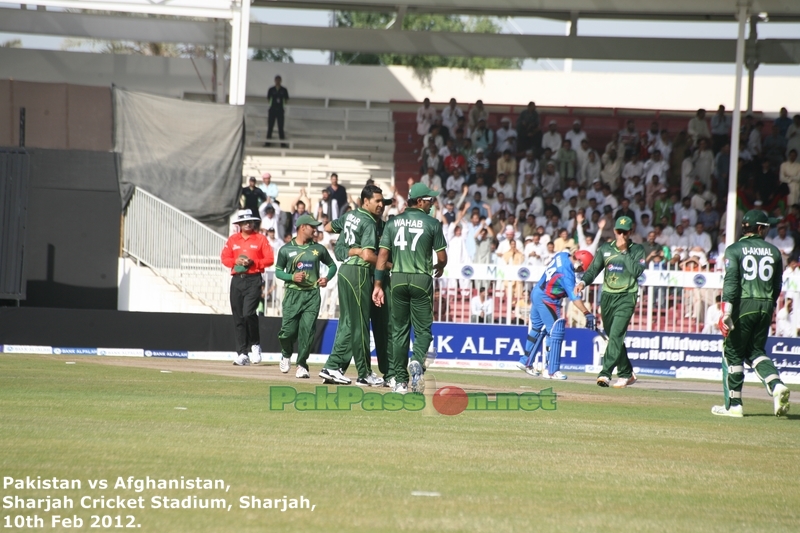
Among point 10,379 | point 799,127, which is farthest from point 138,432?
point 799,127

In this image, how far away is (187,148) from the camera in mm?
22844

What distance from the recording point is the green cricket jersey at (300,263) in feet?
47.7

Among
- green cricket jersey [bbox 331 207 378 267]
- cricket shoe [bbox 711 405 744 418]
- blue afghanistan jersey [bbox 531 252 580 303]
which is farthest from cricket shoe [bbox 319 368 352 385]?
blue afghanistan jersey [bbox 531 252 580 303]

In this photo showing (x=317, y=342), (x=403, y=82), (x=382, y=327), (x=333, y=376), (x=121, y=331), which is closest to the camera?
(x=333, y=376)

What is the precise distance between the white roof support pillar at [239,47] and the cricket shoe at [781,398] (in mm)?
14303

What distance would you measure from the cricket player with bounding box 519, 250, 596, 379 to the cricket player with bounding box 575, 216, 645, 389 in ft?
5.30

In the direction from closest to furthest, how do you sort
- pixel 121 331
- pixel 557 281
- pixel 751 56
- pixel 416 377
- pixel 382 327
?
pixel 416 377 → pixel 382 327 → pixel 557 281 → pixel 121 331 → pixel 751 56

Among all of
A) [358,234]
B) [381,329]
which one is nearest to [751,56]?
[381,329]

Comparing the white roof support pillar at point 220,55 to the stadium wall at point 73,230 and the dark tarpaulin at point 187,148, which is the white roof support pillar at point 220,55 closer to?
the dark tarpaulin at point 187,148

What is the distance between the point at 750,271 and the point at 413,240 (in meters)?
3.67

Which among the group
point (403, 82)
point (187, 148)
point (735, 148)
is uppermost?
point (403, 82)

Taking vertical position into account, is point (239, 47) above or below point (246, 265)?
above

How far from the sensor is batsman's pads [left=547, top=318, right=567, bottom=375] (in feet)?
52.5

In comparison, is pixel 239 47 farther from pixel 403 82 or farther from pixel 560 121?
pixel 560 121
